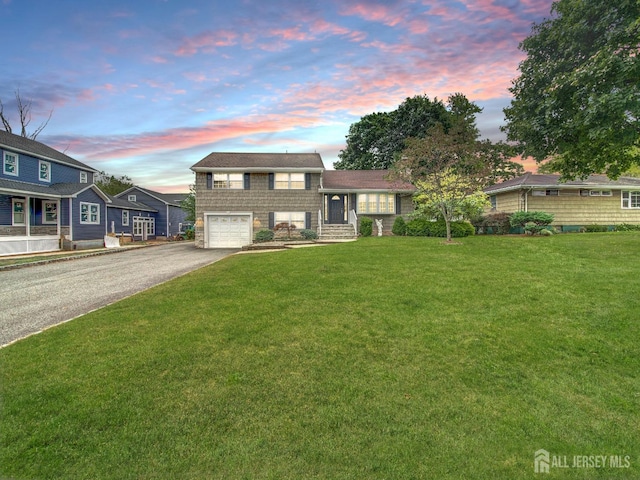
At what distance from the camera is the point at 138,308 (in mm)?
5949

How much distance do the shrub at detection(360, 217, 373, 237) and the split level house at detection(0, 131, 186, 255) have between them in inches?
787

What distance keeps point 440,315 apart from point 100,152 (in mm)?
31770

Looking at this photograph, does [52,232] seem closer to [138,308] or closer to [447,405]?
[138,308]

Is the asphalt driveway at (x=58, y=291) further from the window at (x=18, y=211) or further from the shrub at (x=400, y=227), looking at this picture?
the shrub at (x=400, y=227)

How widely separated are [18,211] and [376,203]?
2396 cm

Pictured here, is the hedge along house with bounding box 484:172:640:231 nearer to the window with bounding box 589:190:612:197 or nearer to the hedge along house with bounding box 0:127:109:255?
the window with bounding box 589:190:612:197

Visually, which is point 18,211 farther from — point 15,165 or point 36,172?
point 36,172

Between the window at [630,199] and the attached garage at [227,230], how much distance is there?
26.1 meters

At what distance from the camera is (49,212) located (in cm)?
2236

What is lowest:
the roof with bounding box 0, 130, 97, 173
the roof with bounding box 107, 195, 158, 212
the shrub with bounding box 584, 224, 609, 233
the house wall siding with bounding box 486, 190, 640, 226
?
the shrub with bounding box 584, 224, 609, 233

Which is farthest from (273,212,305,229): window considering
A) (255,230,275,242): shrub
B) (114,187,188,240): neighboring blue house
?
(114,187,188,240): neighboring blue house

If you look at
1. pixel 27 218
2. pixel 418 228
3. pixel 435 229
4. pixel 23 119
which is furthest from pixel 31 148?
pixel 435 229

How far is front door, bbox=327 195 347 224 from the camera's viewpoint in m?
22.4

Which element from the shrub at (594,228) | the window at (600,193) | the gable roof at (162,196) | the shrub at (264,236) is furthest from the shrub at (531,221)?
the gable roof at (162,196)
